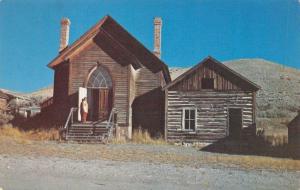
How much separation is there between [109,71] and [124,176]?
10626mm

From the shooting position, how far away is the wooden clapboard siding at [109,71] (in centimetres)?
1938

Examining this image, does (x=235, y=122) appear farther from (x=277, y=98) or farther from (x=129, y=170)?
(x=277, y=98)

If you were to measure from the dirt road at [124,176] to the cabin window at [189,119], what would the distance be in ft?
26.8

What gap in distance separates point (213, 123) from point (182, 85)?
7.52 ft

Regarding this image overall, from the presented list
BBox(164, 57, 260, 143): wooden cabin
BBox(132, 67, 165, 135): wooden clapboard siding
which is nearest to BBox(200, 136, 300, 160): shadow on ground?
BBox(164, 57, 260, 143): wooden cabin

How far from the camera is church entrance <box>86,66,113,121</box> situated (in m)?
19.6

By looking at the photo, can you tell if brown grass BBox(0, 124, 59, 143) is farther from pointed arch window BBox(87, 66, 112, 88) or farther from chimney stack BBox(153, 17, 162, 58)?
chimney stack BBox(153, 17, 162, 58)

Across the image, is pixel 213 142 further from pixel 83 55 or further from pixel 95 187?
pixel 95 187

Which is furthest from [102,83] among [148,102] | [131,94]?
[148,102]

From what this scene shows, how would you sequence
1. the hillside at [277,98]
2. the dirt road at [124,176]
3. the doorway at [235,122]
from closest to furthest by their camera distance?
the dirt road at [124,176] → the doorway at [235,122] → the hillside at [277,98]

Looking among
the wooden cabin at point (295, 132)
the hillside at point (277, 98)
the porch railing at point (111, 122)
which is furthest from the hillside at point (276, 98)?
the porch railing at point (111, 122)

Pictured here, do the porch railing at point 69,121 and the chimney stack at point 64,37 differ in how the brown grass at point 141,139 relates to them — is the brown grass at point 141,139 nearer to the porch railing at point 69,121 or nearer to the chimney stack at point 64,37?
the porch railing at point 69,121

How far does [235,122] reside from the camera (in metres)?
19.2

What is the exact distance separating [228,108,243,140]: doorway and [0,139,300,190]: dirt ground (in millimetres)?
5628
